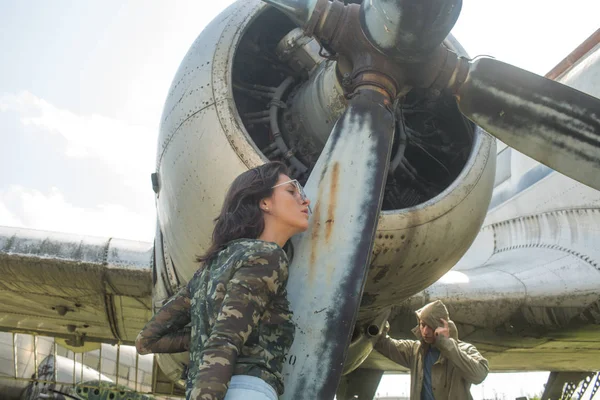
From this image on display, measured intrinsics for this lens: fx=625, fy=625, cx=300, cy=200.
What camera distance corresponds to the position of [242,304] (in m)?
1.76

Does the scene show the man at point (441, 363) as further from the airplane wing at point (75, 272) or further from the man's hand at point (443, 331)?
the airplane wing at point (75, 272)

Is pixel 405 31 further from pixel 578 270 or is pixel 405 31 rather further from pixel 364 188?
pixel 578 270

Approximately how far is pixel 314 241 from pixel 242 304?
0.72 meters

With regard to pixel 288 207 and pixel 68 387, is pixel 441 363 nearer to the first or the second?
pixel 288 207

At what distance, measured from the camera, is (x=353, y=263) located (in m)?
2.37

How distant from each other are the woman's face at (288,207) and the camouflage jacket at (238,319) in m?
0.24

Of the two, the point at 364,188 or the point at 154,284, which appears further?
the point at 154,284

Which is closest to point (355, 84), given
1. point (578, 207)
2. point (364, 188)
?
point (364, 188)

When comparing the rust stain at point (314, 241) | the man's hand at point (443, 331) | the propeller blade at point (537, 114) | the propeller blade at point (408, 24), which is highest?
the propeller blade at point (408, 24)

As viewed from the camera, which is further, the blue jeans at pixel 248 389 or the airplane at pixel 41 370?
the airplane at pixel 41 370

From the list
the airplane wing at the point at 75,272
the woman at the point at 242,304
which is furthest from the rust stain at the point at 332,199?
the airplane wing at the point at 75,272

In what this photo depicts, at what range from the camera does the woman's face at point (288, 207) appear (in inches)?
88.2

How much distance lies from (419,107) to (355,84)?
1.21 metres

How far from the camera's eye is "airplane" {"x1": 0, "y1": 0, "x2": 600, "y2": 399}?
2408 mm
